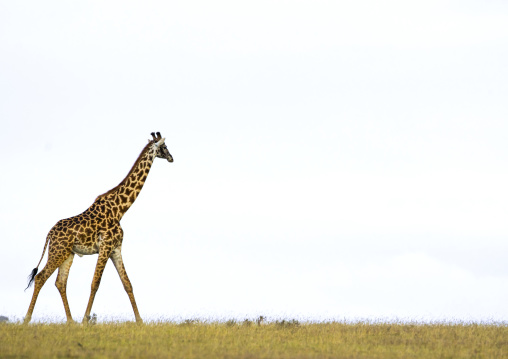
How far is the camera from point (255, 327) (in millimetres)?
21516

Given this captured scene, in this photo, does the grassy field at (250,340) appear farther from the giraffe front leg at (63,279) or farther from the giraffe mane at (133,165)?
the giraffe mane at (133,165)

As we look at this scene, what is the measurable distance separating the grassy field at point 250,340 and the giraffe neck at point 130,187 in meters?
3.93

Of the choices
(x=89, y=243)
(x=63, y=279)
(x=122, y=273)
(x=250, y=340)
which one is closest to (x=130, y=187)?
(x=89, y=243)

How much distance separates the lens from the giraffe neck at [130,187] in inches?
914

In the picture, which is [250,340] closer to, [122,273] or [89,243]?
[122,273]

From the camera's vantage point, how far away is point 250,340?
18406 mm

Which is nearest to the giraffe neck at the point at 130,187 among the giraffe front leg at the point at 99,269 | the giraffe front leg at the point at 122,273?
the giraffe front leg at the point at 122,273

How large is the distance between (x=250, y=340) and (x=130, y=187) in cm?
756

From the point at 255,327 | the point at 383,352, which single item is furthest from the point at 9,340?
the point at 383,352

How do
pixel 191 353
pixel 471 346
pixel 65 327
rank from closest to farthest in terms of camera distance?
1. pixel 191 353
2. pixel 471 346
3. pixel 65 327

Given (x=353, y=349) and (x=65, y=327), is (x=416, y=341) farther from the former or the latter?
(x=65, y=327)

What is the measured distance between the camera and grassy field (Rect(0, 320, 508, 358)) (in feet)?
53.2

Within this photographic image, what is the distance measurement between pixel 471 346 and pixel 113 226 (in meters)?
10.7

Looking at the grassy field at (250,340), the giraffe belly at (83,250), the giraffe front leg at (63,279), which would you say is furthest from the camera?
the giraffe belly at (83,250)
